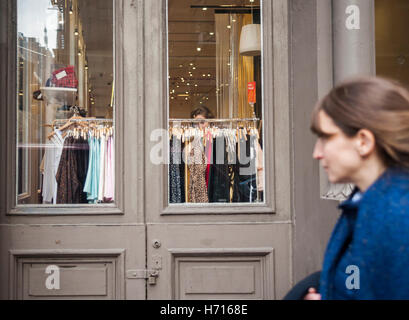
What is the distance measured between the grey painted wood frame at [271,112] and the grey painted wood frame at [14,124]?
0.26m

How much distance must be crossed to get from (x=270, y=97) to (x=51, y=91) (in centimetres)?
203

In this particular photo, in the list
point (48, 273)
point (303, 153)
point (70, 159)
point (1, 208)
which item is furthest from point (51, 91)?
point (303, 153)

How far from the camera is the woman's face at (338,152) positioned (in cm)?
166

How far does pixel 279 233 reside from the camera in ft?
14.3

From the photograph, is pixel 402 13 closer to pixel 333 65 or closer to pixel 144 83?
pixel 333 65

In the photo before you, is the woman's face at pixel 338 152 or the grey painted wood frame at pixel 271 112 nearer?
the woman's face at pixel 338 152

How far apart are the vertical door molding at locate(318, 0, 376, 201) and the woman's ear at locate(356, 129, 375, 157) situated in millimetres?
2014

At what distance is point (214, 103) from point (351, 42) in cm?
141

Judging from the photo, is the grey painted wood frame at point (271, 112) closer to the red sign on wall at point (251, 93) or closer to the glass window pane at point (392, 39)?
the red sign on wall at point (251, 93)

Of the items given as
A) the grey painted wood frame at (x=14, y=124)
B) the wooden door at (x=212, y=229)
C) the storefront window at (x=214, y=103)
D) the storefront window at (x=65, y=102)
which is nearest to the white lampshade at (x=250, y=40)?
the storefront window at (x=214, y=103)

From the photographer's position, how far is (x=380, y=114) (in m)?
1.58

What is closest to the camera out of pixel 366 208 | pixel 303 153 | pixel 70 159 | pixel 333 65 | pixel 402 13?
pixel 366 208

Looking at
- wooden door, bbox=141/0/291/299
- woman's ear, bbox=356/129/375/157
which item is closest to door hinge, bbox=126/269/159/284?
wooden door, bbox=141/0/291/299

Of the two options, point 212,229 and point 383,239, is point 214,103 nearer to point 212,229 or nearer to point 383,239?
point 212,229
